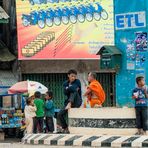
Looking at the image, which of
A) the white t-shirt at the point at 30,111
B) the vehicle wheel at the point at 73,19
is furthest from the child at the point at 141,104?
the vehicle wheel at the point at 73,19

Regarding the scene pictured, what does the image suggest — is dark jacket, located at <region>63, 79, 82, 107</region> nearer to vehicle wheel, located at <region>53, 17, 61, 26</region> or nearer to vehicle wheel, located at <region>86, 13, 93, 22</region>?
vehicle wheel, located at <region>86, 13, 93, 22</region>

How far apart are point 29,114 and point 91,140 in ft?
21.2

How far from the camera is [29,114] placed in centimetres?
2022

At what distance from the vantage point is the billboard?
74.1 feet

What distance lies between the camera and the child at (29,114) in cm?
1998

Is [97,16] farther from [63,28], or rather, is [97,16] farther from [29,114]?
[29,114]

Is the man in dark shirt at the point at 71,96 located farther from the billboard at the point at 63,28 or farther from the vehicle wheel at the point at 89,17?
the vehicle wheel at the point at 89,17

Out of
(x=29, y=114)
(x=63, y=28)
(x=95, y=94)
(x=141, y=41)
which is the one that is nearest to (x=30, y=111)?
(x=29, y=114)

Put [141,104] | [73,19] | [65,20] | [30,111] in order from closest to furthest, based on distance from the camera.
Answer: [141,104]
[30,111]
[73,19]
[65,20]

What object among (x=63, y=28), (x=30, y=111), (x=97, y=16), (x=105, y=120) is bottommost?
(x=105, y=120)

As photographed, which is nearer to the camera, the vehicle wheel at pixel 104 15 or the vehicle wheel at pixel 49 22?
the vehicle wheel at pixel 104 15

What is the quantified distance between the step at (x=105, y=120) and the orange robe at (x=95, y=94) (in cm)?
38

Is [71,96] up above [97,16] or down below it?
below

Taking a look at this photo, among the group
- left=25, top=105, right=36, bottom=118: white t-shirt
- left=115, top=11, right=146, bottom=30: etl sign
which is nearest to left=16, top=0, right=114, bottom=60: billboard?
left=25, top=105, right=36, bottom=118: white t-shirt
